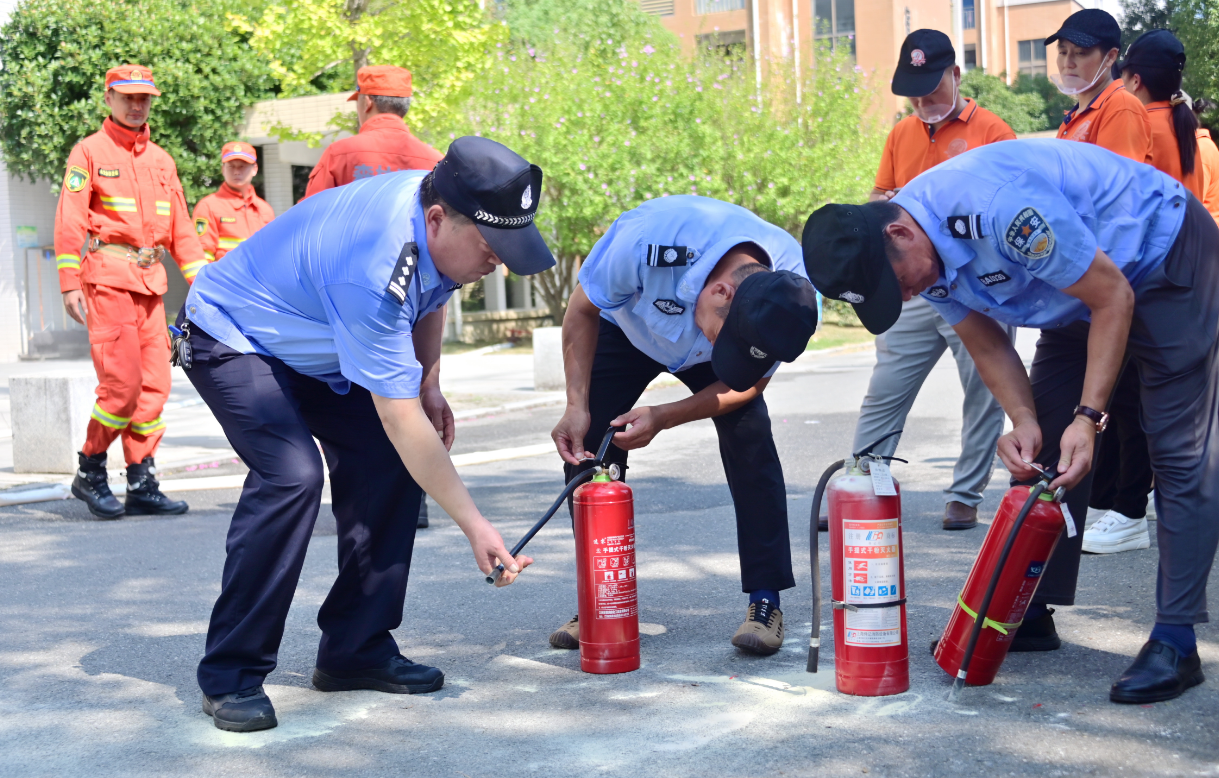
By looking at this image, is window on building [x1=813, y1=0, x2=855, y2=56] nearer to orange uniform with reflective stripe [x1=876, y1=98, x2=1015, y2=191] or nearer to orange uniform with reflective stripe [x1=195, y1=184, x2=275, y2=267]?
orange uniform with reflective stripe [x1=195, y1=184, x2=275, y2=267]

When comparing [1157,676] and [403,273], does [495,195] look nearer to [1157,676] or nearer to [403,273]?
[403,273]

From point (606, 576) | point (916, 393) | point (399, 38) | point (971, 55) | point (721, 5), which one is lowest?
point (606, 576)

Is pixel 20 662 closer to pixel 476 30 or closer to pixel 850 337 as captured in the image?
pixel 476 30

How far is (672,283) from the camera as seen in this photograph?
360cm

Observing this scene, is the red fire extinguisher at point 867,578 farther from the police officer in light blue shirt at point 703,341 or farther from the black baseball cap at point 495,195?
the black baseball cap at point 495,195

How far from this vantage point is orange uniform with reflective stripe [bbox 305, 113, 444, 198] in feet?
19.0

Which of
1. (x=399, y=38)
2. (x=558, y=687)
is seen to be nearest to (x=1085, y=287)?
(x=558, y=687)

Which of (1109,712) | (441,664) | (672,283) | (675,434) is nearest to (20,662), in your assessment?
(441,664)

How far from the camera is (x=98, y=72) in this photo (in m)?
19.4

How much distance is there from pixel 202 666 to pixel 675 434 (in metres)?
6.15

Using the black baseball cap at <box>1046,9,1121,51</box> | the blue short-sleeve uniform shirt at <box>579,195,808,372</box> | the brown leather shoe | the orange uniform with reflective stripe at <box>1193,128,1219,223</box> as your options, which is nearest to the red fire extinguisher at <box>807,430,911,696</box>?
the blue short-sleeve uniform shirt at <box>579,195,808,372</box>

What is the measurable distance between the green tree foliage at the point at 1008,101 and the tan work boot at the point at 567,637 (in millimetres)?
44558

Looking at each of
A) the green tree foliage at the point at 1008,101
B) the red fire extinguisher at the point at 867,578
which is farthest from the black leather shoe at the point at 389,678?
the green tree foliage at the point at 1008,101

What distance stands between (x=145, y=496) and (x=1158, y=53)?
5469mm
